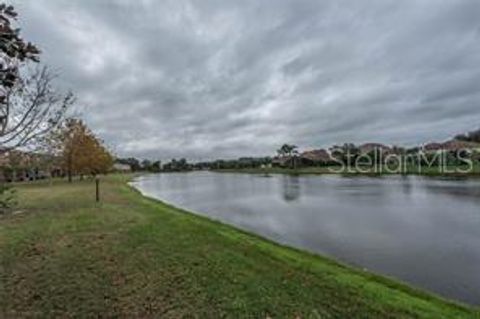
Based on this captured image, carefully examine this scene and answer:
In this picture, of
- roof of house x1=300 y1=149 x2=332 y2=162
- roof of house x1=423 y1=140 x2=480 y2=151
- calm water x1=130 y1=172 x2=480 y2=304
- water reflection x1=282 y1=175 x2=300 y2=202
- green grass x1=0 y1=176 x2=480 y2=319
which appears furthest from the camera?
roof of house x1=300 y1=149 x2=332 y2=162

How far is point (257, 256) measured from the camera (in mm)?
10492

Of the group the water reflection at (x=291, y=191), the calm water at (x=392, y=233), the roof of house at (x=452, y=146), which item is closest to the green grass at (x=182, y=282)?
the calm water at (x=392, y=233)

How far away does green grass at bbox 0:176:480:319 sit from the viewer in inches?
255

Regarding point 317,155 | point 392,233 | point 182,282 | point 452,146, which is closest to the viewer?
point 182,282

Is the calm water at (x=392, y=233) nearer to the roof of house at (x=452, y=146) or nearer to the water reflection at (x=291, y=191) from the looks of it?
the water reflection at (x=291, y=191)

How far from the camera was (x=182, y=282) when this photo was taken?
7695mm

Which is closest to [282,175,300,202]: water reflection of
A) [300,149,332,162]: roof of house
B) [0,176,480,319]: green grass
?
[0,176,480,319]: green grass

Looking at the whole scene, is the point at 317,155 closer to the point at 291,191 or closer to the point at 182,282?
the point at 291,191

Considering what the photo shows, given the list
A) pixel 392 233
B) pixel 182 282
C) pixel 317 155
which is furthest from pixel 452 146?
pixel 182 282

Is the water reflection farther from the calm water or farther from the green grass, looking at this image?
the green grass

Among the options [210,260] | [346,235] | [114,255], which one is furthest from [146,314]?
[346,235]

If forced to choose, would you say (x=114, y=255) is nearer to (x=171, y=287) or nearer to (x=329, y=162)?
(x=171, y=287)

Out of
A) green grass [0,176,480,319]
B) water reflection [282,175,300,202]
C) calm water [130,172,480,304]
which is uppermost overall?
green grass [0,176,480,319]

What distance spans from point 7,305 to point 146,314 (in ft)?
7.68
